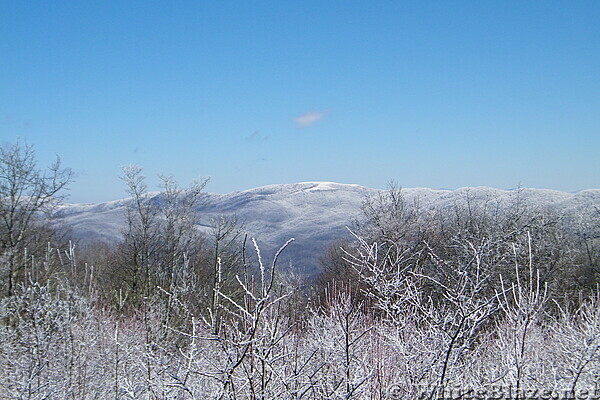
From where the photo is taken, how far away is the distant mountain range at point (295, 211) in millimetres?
104750

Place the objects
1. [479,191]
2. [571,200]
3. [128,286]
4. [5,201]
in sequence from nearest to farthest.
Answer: [5,201], [128,286], [571,200], [479,191]

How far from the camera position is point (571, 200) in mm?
91812

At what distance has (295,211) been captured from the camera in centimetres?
15425

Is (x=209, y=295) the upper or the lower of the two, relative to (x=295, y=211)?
upper

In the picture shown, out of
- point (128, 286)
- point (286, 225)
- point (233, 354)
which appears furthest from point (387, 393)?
point (286, 225)

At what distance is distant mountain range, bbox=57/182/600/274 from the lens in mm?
104750

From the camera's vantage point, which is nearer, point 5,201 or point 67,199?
point 5,201

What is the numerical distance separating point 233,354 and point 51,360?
360 inches

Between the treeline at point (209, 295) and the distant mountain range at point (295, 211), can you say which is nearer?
the treeline at point (209, 295)

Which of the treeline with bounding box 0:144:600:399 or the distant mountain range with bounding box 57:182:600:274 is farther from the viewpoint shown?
the distant mountain range with bounding box 57:182:600:274

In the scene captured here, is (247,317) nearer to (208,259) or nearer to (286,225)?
(208,259)

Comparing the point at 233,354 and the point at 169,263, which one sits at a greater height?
the point at 233,354

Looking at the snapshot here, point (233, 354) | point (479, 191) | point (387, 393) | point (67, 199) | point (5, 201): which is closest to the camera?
point (233, 354)

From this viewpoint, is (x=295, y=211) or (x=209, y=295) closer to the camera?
(x=209, y=295)
